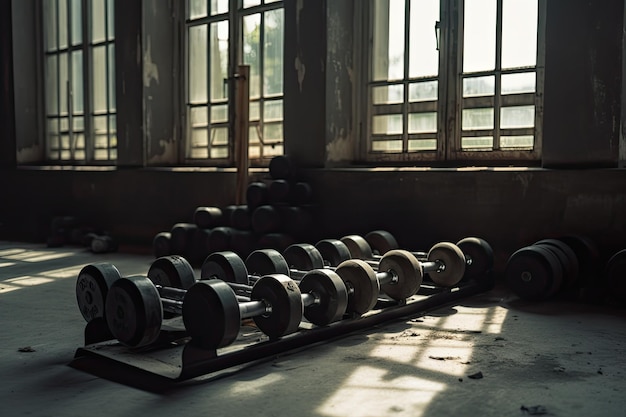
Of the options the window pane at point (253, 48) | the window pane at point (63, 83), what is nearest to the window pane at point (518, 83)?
the window pane at point (253, 48)

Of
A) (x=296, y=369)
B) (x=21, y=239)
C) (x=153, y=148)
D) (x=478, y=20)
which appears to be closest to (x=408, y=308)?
(x=296, y=369)

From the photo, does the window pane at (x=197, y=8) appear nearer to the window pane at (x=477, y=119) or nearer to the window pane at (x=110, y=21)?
the window pane at (x=110, y=21)

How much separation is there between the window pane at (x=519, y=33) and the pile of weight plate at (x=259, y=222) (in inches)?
85.2

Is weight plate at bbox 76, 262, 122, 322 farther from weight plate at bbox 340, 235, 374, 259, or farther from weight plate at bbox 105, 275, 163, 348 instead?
weight plate at bbox 340, 235, 374, 259

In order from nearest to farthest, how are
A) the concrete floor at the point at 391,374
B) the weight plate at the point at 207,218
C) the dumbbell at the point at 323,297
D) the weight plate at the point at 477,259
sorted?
the concrete floor at the point at 391,374 → the dumbbell at the point at 323,297 → the weight plate at the point at 477,259 → the weight plate at the point at 207,218

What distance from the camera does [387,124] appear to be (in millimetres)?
6242

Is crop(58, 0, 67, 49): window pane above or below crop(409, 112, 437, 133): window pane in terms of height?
above

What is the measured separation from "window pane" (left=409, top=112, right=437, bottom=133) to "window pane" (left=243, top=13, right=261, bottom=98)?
198cm

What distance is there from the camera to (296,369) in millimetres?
2865

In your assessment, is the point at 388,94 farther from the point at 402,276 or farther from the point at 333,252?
the point at 402,276

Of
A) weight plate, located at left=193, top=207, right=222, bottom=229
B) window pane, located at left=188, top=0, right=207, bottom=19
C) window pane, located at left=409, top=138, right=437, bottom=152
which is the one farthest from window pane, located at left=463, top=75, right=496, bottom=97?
window pane, located at left=188, top=0, right=207, bottom=19

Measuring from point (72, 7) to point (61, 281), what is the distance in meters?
5.51

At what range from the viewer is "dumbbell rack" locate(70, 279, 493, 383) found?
108 inches

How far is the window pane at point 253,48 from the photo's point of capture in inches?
283
